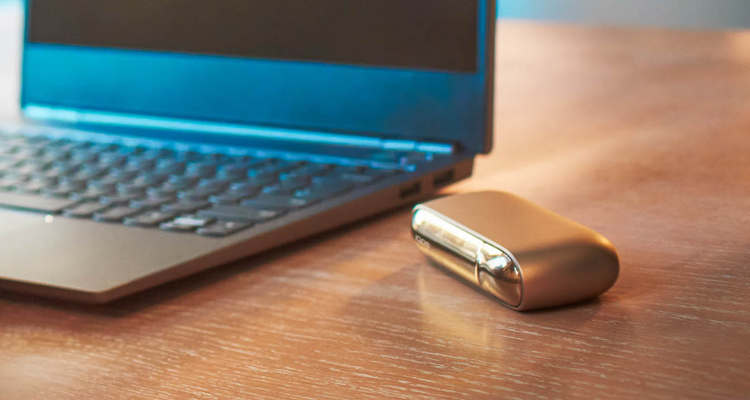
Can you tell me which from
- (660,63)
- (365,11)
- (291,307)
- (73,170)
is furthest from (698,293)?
(660,63)

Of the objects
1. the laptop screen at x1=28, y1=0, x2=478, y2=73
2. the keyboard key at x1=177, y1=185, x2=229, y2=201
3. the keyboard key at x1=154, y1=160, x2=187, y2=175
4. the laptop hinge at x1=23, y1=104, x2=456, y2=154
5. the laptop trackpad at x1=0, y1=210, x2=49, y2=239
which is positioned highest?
the laptop screen at x1=28, y1=0, x2=478, y2=73

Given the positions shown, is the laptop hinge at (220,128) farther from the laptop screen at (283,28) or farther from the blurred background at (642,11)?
the blurred background at (642,11)

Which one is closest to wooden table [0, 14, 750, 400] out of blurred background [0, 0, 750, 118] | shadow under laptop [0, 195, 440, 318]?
shadow under laptop [0, 195, 440, 318]

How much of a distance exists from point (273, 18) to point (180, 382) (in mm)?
388

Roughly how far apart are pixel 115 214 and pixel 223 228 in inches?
3.4

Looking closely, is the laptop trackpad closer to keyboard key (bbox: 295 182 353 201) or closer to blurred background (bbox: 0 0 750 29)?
keyboard key (bbox: 295 182 353 201)

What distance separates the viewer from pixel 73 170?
0.60m

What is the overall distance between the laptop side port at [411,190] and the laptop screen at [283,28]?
0.11 metres

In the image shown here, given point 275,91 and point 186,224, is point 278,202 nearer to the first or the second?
point 186,224

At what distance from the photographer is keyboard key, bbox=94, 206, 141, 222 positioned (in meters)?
0.49

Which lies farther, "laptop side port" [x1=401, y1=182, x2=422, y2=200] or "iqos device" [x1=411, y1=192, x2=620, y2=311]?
"laptop side port" [x1=401, y1=182, x2=422, y2=200]

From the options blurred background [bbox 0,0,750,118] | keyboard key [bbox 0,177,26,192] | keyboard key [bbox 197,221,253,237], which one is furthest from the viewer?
blurred background [bbox 0,0,750,118]

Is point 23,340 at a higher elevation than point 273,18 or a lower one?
lower

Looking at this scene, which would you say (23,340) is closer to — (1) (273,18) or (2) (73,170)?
(2) (73,170)
